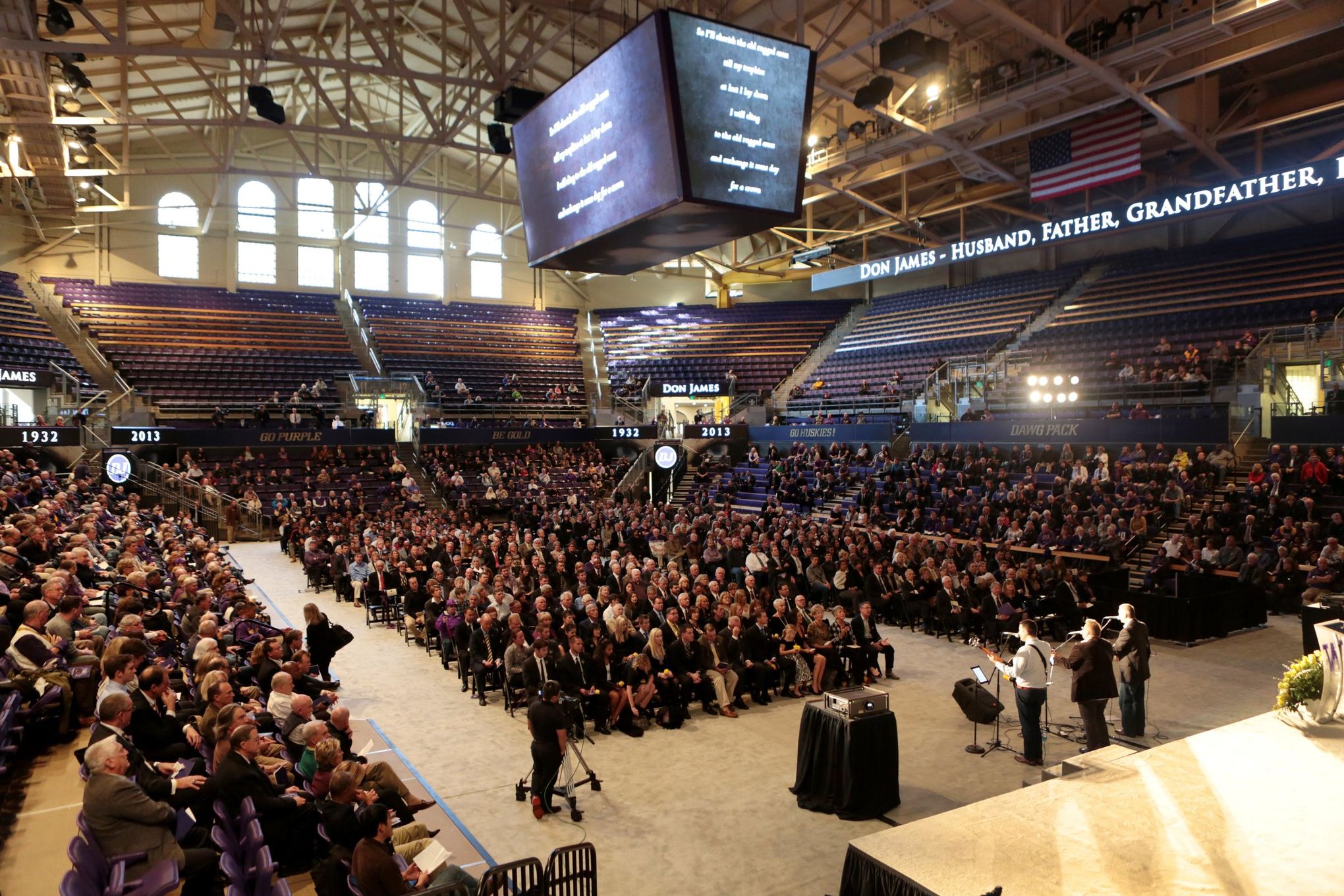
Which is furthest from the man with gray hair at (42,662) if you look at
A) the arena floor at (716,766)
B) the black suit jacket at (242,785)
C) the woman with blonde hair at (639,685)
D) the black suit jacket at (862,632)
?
the black suit jacket at (862,632)

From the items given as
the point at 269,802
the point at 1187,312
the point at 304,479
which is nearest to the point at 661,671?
the point at 269,802

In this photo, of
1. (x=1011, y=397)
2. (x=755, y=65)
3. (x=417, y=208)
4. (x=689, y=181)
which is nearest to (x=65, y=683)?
(x=689, y=181)

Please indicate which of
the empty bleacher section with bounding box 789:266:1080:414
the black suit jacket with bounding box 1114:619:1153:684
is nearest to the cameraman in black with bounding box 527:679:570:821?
the black suit jacket with bounding box 1114:619:1153:684

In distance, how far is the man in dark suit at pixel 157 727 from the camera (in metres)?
5.52

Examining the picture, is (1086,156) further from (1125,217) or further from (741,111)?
(741,111)

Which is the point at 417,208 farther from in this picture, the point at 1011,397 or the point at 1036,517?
the point at 1036,517

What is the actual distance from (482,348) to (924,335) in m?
16.9

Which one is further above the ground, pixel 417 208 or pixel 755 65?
pixel 417 208

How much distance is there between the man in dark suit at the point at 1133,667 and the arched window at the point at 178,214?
32.5 m

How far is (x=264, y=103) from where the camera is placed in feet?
51.5

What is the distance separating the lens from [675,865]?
6.04 meters

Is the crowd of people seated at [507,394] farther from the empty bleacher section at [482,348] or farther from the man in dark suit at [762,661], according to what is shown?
the man in dark suit at [762,661]

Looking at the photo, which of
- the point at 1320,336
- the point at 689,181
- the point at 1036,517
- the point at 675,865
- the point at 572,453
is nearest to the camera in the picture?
the point at 675,865

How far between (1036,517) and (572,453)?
15942 millimetres
